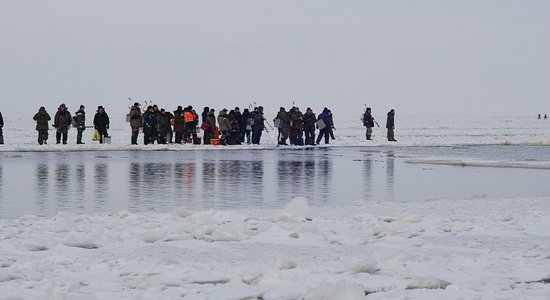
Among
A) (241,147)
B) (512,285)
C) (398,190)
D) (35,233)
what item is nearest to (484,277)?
(512,285)

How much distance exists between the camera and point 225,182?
65.1 ft

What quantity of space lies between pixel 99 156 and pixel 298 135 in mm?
12809

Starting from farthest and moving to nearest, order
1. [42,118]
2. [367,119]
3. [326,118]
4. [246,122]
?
[367,119], [326,118], [246,122], [42,118]

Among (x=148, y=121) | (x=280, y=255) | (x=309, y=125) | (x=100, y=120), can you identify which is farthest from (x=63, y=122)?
(x=280, y=255)

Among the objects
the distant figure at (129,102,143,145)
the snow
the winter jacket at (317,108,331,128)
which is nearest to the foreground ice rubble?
the snow

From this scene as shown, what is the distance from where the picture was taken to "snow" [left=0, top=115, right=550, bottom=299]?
284 inches

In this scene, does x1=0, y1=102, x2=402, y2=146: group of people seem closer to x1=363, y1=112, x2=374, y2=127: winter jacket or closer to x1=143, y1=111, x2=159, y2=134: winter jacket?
x1=143, y1=111, x2=159, y2=134: winter jacket

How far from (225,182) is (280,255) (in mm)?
10914

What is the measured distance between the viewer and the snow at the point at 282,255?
7219 millimetres

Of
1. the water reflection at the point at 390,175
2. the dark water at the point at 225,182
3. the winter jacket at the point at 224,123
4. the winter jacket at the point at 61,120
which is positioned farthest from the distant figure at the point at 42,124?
the water reflection at the point at 390,175

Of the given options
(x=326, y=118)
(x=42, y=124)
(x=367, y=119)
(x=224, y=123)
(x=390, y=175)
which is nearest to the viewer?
(x=390, y=175)

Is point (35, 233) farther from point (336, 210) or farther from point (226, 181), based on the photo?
point (226, 181)

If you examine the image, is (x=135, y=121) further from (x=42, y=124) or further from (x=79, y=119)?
(x=42, y=124)

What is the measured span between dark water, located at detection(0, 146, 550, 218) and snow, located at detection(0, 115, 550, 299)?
2850mm
